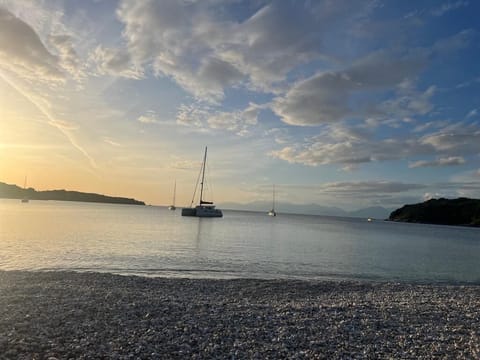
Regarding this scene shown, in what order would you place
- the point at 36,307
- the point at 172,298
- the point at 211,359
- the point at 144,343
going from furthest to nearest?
1. the point at 172,298
2. the point at 36,307
3. the point at 144,343
4. the point at 211,359

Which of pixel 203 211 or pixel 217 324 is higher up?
pixel 203 211

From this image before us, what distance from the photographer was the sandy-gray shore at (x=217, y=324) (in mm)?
9734

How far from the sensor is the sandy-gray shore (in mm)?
9734

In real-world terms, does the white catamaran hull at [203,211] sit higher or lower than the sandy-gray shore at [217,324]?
higher

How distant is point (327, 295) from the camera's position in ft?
65.4

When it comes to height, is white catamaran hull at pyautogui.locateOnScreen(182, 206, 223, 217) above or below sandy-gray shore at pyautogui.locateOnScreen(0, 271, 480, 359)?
above

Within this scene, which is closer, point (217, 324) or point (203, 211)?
point (217, 324)

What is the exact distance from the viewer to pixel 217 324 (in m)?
12.0

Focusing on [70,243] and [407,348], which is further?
[70,243]

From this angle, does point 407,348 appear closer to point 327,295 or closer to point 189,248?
point 327,295

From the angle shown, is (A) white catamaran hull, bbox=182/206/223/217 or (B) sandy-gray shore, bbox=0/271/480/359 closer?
(B) sandy-gray shore, bbox=0/271/480/359

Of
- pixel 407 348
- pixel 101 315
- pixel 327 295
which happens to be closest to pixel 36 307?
pixel 101 315

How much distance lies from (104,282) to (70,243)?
2555 centimetres

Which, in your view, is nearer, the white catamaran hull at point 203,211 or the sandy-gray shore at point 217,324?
the sandy-gray shore at point 217,324
